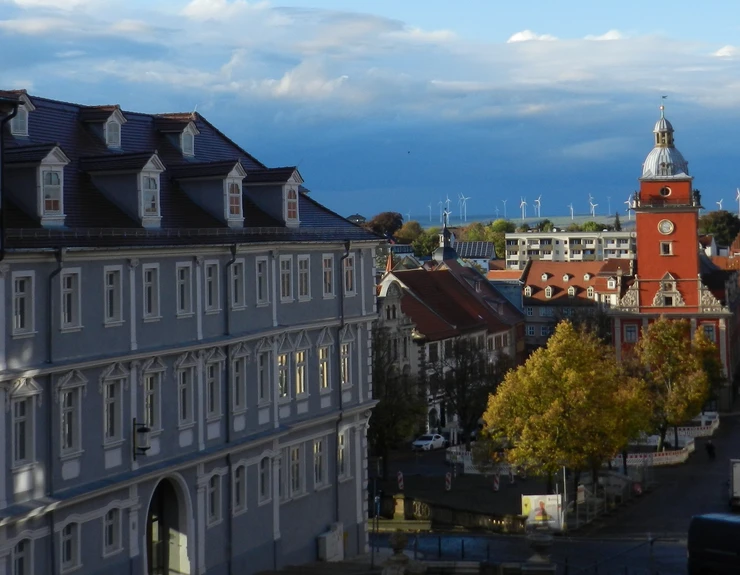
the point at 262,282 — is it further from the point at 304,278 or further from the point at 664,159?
the point at 664,159

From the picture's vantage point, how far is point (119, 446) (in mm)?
35281

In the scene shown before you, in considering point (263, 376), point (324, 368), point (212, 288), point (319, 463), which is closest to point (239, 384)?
point (263, 376)

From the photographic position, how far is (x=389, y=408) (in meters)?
73.9

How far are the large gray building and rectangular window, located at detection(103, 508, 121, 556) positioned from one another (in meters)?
0.04

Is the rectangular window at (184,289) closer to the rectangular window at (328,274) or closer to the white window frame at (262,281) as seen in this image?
the white window frame at (262,281)

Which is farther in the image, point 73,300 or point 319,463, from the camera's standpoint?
point 319,463

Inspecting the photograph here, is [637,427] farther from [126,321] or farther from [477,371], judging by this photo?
[126,321]

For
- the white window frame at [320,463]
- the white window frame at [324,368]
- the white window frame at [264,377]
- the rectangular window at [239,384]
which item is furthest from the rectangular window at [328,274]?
the rectangular window at [239,384]

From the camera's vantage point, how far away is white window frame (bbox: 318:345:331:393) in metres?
46.6

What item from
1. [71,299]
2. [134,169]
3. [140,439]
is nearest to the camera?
[71,299]

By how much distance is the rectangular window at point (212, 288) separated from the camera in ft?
129

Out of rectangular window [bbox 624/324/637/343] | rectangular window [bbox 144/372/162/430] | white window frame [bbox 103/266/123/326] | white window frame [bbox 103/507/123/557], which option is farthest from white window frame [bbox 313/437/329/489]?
rectangular window [bbox 624/324/637/343]

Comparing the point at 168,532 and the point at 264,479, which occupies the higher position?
the point at 264,479

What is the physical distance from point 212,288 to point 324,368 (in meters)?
8.18
